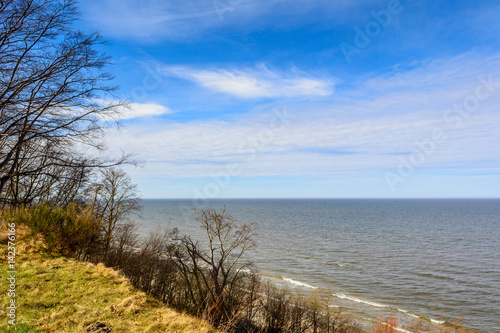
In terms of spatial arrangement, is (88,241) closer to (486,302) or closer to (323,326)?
(323,326)

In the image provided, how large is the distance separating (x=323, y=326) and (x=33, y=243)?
17.5 metres

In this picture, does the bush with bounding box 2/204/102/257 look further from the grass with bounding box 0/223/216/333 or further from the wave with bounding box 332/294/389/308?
the wave with bounding box 332/294/389/308

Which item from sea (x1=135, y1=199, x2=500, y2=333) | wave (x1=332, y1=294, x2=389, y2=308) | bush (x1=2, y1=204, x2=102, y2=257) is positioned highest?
bush (x1=2, y1=204, x2=102, y2=257)

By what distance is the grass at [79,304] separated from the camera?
19.1 ft

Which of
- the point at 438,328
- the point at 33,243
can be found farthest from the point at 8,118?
the point at 438,328

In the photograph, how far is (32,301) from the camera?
6.45 m

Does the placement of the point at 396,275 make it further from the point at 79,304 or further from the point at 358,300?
the point at 79,304

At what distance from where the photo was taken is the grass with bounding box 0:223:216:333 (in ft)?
19.1

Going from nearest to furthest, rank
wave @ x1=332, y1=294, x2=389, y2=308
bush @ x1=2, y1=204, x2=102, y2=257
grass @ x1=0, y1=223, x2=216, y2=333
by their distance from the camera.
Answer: grass @ x1=0, y1=223, x2=216, y2=333 < bush @ x1=2, y1=204, x2=102, y2=257 < wave @ x1=332, y1=294, x2=389, y2=308

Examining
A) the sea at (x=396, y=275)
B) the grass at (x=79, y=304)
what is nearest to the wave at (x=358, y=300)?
the sea at (x=396, y=275)

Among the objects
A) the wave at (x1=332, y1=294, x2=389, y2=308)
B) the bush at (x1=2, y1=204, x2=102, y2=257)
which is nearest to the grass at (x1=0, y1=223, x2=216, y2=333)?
the bush at (x1=2, y1=204, x2=102, y2=257)

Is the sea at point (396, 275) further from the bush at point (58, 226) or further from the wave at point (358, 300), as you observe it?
the bush at point (58, 226)

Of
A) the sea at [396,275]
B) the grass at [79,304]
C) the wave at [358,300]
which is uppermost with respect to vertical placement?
the grass at [79,304]

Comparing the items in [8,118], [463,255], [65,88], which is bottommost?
[463,255]
